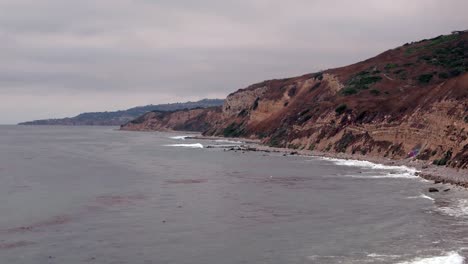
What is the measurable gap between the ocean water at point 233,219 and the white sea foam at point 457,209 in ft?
0.19

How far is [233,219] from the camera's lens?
3334 centimetres

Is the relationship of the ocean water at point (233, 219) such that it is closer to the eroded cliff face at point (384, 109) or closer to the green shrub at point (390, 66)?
the eroded cliff face at point (384, 109)

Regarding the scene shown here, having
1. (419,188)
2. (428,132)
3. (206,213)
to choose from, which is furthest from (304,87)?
(206,213)

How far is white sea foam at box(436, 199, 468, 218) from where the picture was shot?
32.5 metres

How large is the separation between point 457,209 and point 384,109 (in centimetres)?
5637

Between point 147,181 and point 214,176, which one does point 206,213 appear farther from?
point 214,176

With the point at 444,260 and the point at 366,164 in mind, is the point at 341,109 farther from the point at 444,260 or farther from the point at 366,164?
the point at 444,260

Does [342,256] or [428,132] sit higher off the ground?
[428,132]

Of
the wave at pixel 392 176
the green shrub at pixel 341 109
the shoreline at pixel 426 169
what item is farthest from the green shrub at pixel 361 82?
the wave at pixel 392 176

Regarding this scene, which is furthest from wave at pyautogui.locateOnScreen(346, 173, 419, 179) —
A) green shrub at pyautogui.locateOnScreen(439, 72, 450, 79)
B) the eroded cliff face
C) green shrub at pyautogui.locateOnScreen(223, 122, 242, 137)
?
green shrub at pyautogui.locateOnScreen(223, 122, 242, 137)

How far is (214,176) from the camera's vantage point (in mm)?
60125

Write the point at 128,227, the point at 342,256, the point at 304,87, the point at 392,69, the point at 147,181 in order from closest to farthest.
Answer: the point at 342,256
the point at 128,227
the point at 147,181
the point at 392,69
the point at 304,87

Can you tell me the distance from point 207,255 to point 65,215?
14.0 metres

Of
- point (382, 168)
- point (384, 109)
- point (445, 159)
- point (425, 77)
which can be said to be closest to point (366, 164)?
point (382, 168)
